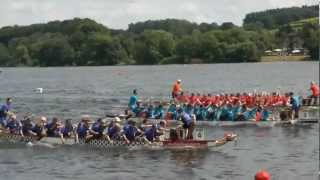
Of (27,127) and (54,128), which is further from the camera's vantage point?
(27,127)

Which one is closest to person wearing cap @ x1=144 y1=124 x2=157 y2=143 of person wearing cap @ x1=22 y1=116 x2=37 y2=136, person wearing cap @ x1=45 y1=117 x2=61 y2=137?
person wearing cap @ x1=45 y1=117 x2=61 y2=137

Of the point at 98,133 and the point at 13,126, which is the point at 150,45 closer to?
the point at 13,126

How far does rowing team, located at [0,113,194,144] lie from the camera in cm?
2330

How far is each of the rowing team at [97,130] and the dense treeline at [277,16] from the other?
13955cm

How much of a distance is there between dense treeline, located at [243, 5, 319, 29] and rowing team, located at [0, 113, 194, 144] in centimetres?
13955

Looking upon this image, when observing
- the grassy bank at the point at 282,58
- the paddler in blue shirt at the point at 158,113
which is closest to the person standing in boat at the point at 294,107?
the paddler in blue shirt at the point at 158,113

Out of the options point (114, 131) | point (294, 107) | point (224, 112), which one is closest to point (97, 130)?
point (114, 131)

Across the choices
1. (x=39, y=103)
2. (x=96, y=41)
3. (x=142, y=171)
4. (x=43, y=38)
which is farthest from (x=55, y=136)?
Answer: (x=43, y=38)

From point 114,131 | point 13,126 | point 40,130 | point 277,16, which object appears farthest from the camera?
point 277,16

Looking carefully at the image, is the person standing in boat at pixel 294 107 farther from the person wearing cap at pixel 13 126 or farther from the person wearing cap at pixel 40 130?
the person wearing cap at pixel 13 126

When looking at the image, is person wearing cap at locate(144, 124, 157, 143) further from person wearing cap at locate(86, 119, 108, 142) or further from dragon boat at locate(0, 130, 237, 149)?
person wearing cap at locate(86, 119, 108, 142)

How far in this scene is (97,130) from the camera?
24.1m

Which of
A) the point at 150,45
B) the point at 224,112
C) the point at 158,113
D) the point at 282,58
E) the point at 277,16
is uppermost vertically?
the point at 277,16

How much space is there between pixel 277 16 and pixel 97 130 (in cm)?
15938
